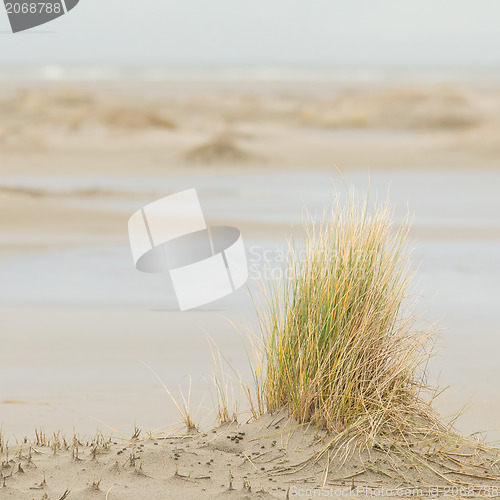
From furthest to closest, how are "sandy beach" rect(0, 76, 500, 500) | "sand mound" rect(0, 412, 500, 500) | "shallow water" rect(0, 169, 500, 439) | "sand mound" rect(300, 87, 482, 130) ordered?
"sand mound" rect(300, 87, 482, 130) → "shallow water" rect(0, 169, 500, 439) → "sandy beach" rect(0, 76, 500, 500) → "sand mound" rect(0, 412, 500, 500)

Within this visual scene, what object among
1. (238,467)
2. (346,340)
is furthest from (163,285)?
(238,467)

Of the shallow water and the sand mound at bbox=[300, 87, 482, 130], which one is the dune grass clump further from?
the sand mound at bbox=[300, 87, 482, 130]

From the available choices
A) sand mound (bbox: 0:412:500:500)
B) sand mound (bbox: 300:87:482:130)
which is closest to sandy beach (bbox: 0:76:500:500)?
sand mound (bbox: 0:412:500:500)

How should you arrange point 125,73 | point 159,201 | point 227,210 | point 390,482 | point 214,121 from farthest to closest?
point 125,73
point 214,121
point 159,201
point 227,210
point 390,482

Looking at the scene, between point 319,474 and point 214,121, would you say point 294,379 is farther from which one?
point 214,121

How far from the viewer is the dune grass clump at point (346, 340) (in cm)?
452

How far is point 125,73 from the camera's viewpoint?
342 ft

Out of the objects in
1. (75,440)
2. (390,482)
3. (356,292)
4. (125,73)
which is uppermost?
(356,292)

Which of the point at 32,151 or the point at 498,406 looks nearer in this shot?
the point at 498,406

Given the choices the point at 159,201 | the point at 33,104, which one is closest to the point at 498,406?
the point at 159,201

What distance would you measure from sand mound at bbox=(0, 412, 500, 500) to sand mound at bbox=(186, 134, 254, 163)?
1971cm

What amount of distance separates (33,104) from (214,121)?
7145mm

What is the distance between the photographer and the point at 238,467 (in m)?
4.37

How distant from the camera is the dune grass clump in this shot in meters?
4.52
